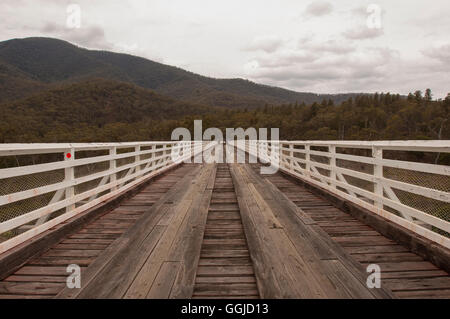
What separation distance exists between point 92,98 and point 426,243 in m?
128

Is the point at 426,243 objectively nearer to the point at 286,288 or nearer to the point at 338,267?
the point at 338,267

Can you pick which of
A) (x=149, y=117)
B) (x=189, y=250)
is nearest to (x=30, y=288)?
(x=189, y=250)

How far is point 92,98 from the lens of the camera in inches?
4500

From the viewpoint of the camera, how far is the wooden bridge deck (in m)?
2.21

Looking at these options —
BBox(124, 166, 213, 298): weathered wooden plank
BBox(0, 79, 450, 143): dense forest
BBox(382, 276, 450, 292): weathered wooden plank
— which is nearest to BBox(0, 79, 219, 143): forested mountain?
BBox(0, 79, 450, 143): dense forest

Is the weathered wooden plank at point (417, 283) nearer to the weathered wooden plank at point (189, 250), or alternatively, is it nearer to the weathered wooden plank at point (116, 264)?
the weathered wooden plank at point (189, 250)

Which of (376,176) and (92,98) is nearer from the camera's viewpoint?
(376,176)

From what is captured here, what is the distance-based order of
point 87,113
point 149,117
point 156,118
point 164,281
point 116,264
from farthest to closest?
point 156,118
point 149,117
point 87,113
point 116,264
point 164,281

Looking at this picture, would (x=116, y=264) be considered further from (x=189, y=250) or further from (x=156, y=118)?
(x=156, y=118)

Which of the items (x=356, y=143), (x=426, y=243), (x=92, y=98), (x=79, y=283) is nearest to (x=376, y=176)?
(x=356, y=143)

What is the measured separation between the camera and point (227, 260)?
2.79m

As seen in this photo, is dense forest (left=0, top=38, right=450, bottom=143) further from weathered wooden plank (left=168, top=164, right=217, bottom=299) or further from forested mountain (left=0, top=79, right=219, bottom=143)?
weathered wooden plank (left=168, top=164, right=217, bottom=299)

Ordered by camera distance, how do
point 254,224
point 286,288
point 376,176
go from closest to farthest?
point 286,288 < point 254,224 < point 376,176
